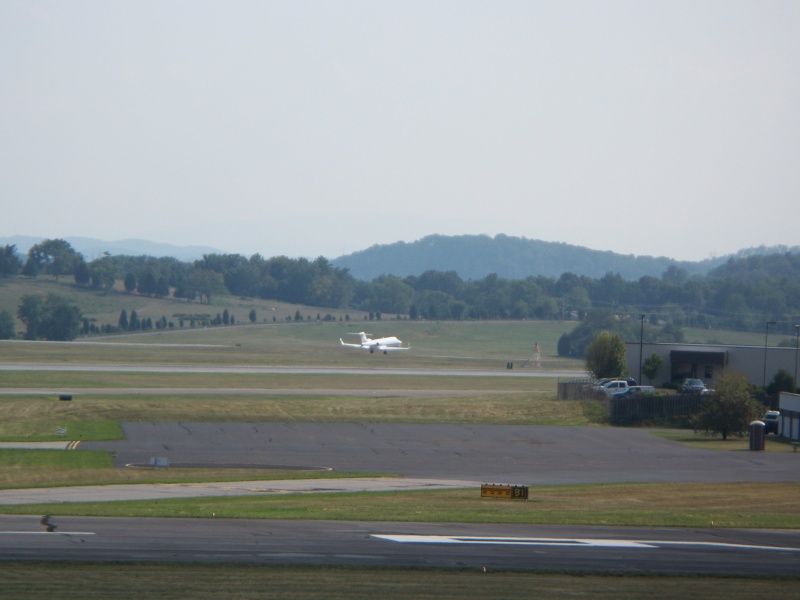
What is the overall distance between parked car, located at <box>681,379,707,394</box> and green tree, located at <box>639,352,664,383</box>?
239cm

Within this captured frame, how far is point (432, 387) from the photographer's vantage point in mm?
Answer: 76062

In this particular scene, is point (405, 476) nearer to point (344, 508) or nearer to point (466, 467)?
point (466, 467)

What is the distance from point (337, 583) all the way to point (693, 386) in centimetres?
5514

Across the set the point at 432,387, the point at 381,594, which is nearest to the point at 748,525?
the point at 381,594

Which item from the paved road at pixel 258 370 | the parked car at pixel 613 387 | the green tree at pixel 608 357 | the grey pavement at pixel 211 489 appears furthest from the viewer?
the paved road at pixel 258 370

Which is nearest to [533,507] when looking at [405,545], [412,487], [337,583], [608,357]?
[412,487]

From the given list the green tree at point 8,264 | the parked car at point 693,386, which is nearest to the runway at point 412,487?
the parked car at point 693,386

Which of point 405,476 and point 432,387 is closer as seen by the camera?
point 405,476

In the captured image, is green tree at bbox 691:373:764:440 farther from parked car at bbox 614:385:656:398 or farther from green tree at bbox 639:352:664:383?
green tree at bbox 639:352:664:383

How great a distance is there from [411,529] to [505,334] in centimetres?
14953

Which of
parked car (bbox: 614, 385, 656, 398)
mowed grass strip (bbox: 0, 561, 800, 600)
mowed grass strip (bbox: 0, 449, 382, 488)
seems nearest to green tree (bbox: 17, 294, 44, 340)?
parked car (bbox: 614, 385, 656, 398)

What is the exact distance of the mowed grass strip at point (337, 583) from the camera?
14.2 m

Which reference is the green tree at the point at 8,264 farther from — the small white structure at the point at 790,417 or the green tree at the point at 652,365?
the small white structure at the point at 790,417

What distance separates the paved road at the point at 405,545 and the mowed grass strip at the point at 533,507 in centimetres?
121
